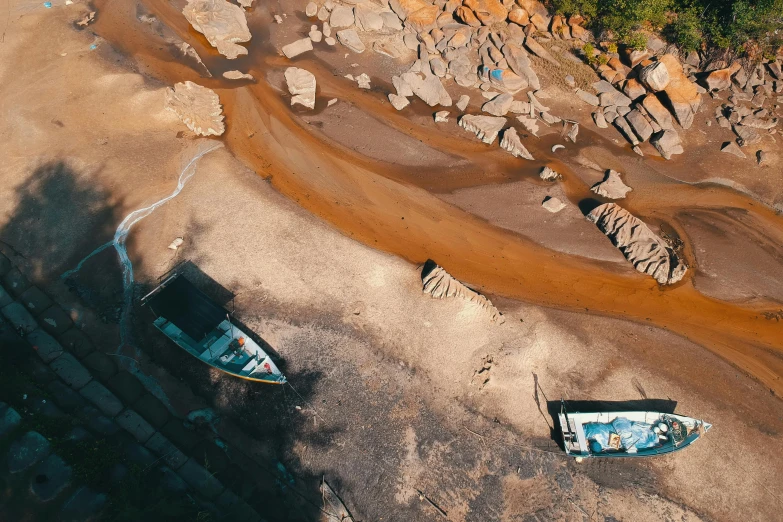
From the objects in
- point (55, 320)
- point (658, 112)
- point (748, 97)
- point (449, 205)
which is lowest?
point (55, 320)

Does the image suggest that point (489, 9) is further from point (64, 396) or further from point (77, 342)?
point (64, 396)

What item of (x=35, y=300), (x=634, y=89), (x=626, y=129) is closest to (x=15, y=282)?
(x=35, y=300)

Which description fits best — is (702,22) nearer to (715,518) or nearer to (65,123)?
(715,518)

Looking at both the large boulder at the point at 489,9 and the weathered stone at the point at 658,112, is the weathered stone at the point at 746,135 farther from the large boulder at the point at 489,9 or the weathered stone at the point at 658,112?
the large boulder at the point at 489,9

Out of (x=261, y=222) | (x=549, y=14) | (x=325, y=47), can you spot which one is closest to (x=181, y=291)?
(x=261, y=222)

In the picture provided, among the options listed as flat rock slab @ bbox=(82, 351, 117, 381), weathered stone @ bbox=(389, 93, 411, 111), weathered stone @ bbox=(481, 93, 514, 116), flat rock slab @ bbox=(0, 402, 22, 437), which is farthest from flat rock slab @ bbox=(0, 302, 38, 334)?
weathered stone @ bbox=(481, 93, 514, 116)

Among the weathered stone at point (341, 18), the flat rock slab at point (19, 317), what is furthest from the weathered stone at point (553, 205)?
the flat rock slab at point (19, 317)
